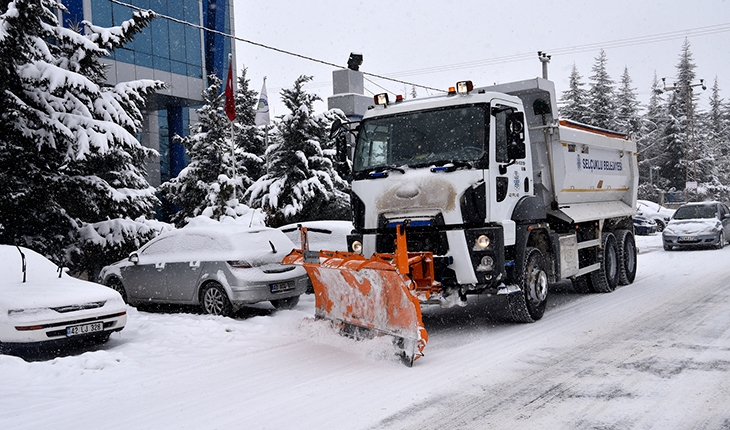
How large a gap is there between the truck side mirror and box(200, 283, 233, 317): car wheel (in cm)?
501

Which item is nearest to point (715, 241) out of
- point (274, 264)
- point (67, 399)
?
point (274, 264)

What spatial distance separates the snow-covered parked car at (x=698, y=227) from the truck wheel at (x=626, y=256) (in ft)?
27.1

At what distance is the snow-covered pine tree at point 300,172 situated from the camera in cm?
1958

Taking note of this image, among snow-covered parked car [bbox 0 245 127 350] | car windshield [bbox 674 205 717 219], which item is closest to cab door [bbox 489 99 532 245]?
snow-covered parked car [bbox 0 245 127 350]

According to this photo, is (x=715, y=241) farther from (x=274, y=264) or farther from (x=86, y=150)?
(x=86, y=150)

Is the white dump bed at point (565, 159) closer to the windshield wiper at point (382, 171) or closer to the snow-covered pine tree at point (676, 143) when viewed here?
the windshield wiper at point (382, 171)

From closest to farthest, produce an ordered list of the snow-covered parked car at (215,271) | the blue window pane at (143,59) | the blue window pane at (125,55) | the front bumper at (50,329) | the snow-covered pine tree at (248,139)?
the front bumper at (50,329), the snow-covered parked car at (215,271), the snow-covered pine tree at (248,139), the blue window pane at (125,55), the blue window pane at (143,59)

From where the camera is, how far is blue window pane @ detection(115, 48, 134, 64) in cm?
2920

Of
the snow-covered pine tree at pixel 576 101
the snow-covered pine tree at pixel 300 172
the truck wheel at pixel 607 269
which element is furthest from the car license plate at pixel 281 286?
the snow-covered pine tree at pixel 576 101

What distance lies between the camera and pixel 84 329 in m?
7.62

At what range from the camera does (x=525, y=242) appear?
27.0ft

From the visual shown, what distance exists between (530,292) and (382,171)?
2.68 metres

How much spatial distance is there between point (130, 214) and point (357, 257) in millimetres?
8707

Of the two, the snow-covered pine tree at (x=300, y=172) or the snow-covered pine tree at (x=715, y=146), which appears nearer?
the snow-covered pine tree at (x=300, y=172)
